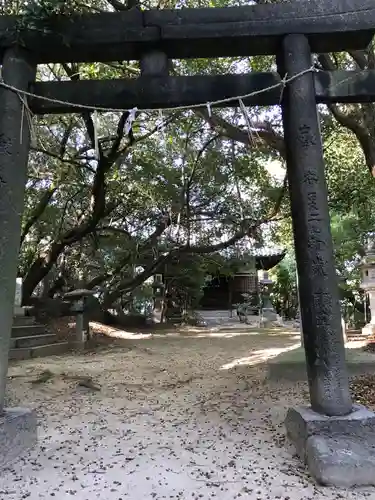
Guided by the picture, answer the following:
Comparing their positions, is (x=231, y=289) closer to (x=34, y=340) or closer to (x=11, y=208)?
(x=34, y=340)

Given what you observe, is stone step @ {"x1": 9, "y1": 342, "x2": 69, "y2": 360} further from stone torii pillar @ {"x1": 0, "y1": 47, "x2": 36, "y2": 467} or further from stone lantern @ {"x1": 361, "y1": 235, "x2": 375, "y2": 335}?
stone lantern @ {"x1": 361, "y1": 235, "x2": 375, "y2": 335}

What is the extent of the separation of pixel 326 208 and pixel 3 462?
3.16 metres

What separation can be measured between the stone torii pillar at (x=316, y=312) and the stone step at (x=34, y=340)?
24.1 ft

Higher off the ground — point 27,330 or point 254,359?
point 27,330

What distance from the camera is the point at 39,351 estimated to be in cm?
941

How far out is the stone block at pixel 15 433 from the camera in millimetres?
3086

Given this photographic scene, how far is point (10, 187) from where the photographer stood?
10.9 feet

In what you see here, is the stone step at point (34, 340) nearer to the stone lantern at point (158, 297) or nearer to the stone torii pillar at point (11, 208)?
the stone torii pillar at point (11, 208)

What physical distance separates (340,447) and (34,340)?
8.35 m

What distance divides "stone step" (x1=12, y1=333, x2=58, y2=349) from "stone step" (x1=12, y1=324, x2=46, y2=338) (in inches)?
8.2

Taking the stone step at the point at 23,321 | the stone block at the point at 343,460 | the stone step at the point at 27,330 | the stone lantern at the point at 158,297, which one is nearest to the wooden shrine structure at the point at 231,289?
the stone lantern at the point at 158,297

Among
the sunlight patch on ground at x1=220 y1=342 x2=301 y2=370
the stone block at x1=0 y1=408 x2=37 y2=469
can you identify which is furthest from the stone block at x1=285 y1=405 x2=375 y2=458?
the sunlight patch on ground at x1=220 y1=342 x2=301 y2=370

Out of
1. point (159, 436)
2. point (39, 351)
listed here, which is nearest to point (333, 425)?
point (159, 436)

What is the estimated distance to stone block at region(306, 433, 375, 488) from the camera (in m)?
2.76
